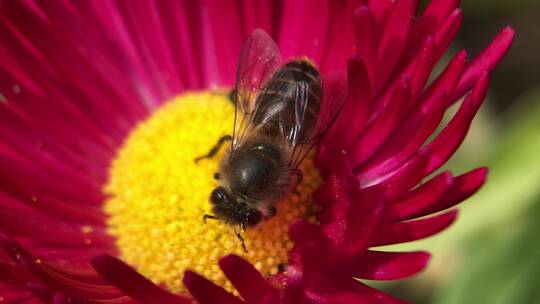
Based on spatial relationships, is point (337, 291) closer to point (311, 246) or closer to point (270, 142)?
point (311, 246)

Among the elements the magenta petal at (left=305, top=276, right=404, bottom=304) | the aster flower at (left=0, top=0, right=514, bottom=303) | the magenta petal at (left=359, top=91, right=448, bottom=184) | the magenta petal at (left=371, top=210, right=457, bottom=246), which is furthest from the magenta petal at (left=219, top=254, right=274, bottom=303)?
the magenta petal at (left=359, top=91, right=448, bottom=184)

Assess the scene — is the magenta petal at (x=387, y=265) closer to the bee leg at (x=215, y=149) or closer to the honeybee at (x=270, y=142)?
the honeybee at (x=270, y=142)

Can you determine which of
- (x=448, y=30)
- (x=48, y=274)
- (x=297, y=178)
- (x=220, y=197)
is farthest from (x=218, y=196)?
(x=448, y=30)

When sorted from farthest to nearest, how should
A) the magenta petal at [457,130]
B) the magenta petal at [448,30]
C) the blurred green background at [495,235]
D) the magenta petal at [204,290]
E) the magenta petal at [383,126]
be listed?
the blurred green background at [495,235]
the magenta petal at [448,30]
the magenta petal at [383,126]
the magenta petal at [457,130]
the magenta petal at [204,290]

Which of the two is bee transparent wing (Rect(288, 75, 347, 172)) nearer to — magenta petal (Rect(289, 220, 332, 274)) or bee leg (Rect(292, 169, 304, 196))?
bee leg (Rect(292, 169, 304, 196))

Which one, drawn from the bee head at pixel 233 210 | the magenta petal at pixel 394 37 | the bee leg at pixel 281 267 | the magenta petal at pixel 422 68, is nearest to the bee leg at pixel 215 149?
the bee head at pixel 233 210

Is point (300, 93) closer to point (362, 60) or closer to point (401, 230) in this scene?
point (362, 60)
